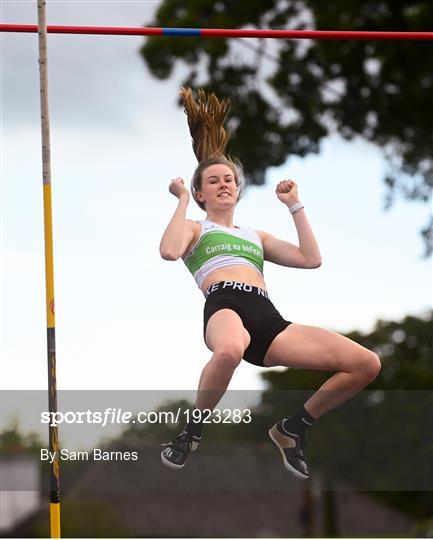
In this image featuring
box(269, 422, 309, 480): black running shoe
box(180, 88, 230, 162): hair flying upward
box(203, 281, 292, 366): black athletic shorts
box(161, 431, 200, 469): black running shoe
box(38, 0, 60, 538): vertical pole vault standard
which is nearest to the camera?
box(38, 0, 60, 538): vertical pole vault standard

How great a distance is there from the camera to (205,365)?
8.27 metres

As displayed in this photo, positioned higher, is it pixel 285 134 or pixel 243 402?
pixel 285 134

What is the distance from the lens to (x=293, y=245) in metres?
8.71

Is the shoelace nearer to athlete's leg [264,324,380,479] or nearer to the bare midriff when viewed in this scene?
athlete's leg [264,324,380,479]

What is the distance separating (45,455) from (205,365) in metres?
1.30

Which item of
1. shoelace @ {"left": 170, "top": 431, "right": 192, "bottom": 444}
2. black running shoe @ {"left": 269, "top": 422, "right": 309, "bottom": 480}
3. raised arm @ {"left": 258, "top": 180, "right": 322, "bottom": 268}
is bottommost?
black running shoe @ {"left": 269, "top": 422, "right": 309, "bottom": 480}

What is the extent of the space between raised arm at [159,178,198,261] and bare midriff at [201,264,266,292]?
0.89ft

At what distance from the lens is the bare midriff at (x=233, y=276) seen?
332 inches

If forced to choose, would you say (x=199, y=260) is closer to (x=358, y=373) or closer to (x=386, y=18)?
(x=358, y=373)

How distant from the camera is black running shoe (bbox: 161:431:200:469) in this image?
27.5 feet

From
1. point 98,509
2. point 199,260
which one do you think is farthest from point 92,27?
point 98,509

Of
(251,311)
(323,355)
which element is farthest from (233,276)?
(323,355)

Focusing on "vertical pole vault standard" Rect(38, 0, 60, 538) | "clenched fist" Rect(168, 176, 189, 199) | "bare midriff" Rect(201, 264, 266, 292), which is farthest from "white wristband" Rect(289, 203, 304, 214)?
"vertical pole vault standard" Rect(38, 0, 60, 538)

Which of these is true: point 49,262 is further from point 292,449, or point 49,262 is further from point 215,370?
point 292,449
